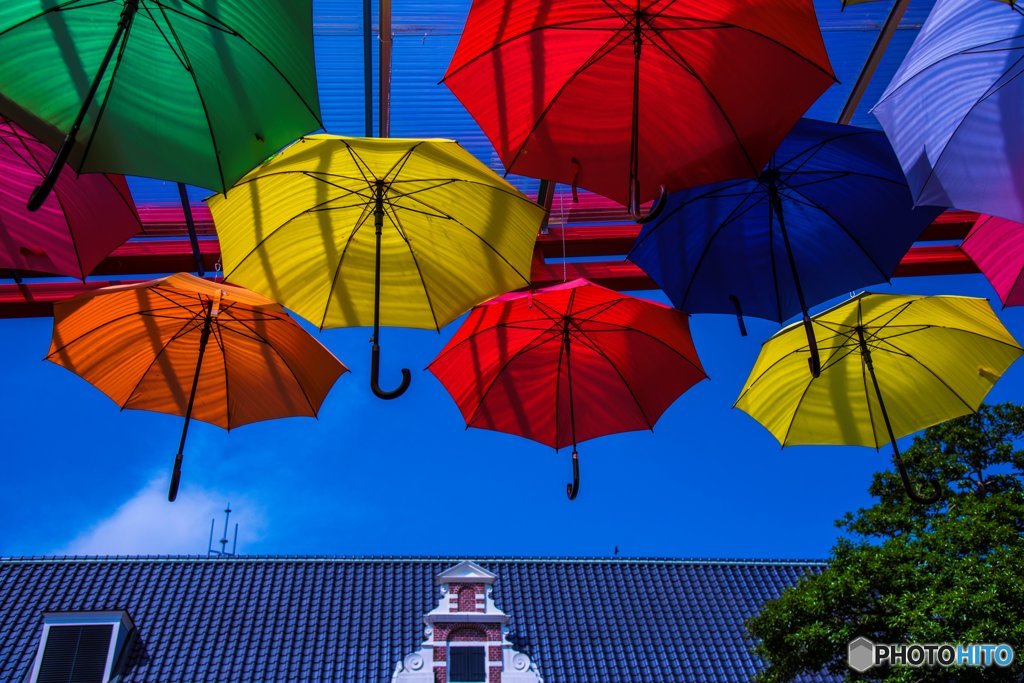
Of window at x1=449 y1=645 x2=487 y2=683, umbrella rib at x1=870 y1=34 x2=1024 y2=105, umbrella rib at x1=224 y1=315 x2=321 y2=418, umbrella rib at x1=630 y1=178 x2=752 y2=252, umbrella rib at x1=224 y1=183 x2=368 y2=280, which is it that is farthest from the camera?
window at x1=449 y1=645 x2=487 y2=683

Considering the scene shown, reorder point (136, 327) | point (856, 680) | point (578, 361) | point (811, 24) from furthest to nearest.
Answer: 1. point (856, 680)
2. point (578, 361)
3. point (136, 327)
4. point (811, 24)

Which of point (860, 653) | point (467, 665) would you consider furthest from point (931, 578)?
point (467, 665)

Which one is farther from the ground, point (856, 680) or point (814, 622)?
point (814, 622)

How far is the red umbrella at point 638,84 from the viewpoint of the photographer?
13.3ft

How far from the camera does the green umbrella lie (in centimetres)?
358

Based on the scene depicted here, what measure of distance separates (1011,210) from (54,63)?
418 cm

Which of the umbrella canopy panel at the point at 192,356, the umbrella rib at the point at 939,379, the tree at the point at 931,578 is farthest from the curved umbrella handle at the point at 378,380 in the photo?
the tree at the point at 931,578

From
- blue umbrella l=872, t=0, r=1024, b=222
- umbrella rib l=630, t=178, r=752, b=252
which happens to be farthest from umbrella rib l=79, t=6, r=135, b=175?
blue umbrella l=872, t=0, r=1024, b=222

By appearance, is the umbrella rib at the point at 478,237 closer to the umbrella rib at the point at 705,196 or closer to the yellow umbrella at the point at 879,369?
the umbrella rib at the point at 705,196

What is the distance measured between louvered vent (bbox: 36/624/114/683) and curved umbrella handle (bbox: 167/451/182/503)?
44.2 ft

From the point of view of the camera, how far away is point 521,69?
432 centimetres

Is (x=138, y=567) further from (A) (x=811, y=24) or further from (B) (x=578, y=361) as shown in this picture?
(A) (x=811, y=24)

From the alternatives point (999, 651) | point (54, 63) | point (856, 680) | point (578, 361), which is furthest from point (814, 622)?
point (54, 63)

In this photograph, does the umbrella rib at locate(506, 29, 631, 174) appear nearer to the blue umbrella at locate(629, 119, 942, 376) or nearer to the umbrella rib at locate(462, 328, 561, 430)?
the blue umbrella at locate(629, 119, 942, 376)
